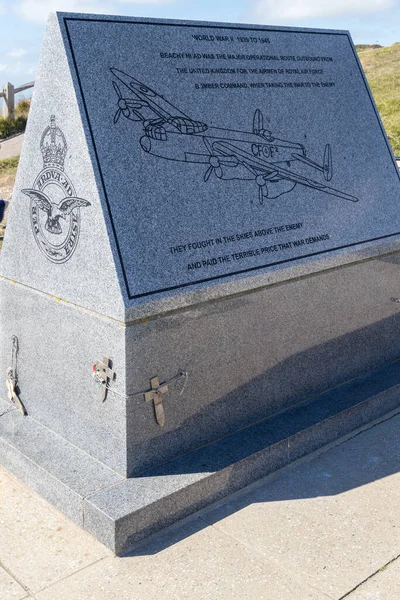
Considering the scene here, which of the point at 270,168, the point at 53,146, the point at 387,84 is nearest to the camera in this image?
the point at 53,146

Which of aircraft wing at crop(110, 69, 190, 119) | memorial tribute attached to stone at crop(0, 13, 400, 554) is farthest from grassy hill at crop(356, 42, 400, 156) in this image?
aircraft wing at crop(110, 69, 190, 119)

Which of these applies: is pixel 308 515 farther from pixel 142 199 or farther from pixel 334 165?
pixel 334 165

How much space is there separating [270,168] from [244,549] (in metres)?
2.41

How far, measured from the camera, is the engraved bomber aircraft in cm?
401

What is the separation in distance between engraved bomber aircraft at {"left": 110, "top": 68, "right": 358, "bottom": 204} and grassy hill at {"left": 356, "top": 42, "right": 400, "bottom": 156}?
38.9ft

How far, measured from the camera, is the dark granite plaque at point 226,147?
3.86 meters

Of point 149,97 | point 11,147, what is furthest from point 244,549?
point 11,147

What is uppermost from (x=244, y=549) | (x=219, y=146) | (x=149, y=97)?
(x=149, y=97)

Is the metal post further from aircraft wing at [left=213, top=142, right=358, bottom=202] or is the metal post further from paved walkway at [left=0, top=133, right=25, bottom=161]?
aircraft wing at [left=213, top=142, right=358, bottom=202]

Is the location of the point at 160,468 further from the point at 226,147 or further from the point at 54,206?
the point at 226,147

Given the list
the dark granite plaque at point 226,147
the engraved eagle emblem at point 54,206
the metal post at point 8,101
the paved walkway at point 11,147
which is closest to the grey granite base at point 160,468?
the dark granite plaque at point 226,147

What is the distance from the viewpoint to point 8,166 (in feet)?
50.7

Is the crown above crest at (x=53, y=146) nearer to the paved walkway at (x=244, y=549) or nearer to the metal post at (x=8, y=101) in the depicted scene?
the paved walkway at (x=244, y=549)

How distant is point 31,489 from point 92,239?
1478 millimetres
